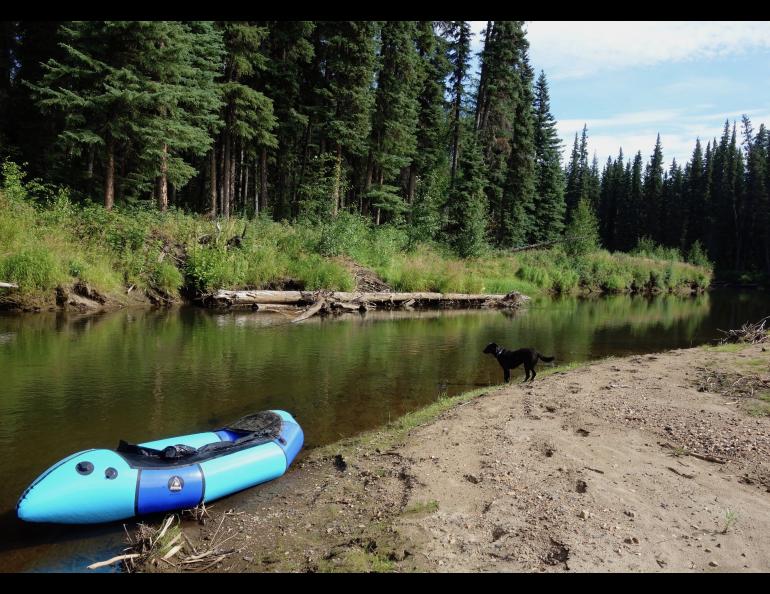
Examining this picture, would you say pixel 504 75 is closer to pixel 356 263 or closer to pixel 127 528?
pixel 356 263

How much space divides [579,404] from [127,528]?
631 centimetres

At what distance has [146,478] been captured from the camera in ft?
17.3

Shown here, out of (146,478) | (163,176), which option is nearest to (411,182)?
(163,176)

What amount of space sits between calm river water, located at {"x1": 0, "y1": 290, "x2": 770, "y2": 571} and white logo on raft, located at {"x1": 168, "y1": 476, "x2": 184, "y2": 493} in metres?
0.63

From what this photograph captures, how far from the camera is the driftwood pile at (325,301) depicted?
21.1 meters

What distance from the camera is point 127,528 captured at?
5250 millimetres

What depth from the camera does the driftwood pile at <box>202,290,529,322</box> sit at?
69.4ft

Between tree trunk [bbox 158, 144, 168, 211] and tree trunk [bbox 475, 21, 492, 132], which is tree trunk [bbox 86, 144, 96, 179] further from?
tree trunk [bbox 475, 21, 492, 132]

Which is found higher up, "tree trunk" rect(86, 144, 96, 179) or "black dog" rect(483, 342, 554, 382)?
"tree trunk" rect(86, 144, 96, 179)

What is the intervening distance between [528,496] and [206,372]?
8.08 meters

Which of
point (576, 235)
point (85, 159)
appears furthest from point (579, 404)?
point (576, 235)

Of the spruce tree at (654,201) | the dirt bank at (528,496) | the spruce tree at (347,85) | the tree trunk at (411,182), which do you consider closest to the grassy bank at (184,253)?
the spruce tree at (347,85)

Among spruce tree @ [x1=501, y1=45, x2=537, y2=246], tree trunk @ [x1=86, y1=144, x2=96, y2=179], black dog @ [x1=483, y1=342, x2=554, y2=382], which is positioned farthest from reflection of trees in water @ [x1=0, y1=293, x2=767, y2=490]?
spruce tree @ [x1=501, y1=45, x2=537, y2=246]
